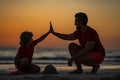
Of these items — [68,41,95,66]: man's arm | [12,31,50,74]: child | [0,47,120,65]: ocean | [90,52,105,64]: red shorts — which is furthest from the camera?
[0,47,120,65]: ocean

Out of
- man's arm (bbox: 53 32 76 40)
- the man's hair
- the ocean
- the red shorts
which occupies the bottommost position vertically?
the ocean

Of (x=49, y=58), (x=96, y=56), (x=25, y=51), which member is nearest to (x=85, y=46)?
(x=96, y=56)

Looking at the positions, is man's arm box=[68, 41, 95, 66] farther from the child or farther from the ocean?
the ocean

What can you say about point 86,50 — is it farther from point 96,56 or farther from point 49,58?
point 49,58

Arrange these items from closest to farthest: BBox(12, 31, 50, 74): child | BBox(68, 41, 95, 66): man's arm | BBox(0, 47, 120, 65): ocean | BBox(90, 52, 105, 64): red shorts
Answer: BBox(68, 41, 95, 66): man's arm, BBox(90, 52, 105, 64): red shorts, BBox(12, 31, 50, 74): child, BBox(0, 47, 120, 65): ocean

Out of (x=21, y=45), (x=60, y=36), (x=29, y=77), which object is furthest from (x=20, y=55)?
(x=29, y=77)

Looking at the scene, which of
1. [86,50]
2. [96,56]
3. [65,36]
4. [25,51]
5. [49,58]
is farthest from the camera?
[49,58]

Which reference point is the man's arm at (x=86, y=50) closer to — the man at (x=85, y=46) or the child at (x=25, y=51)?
the man at (x=85, y=46)

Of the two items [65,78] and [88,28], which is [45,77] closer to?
[65,78]

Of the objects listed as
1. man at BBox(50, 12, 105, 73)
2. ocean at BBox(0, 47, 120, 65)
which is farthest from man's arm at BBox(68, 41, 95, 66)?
ocean at BBox(0, 47, 120, 65)

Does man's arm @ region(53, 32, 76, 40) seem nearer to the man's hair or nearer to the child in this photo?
the child

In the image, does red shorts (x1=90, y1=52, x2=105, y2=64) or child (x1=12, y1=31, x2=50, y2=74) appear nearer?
red shorts (x1=90, y1=52, x2=105, y2=64)

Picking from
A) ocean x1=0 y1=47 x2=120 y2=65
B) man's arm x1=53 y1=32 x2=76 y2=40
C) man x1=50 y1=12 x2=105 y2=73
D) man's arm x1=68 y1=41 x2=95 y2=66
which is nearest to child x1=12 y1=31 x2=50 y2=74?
man's arm x1=53 y1=32 x2=76 y2=40

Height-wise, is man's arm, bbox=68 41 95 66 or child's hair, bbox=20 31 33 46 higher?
child's hair, bbox=20 31 33 46
